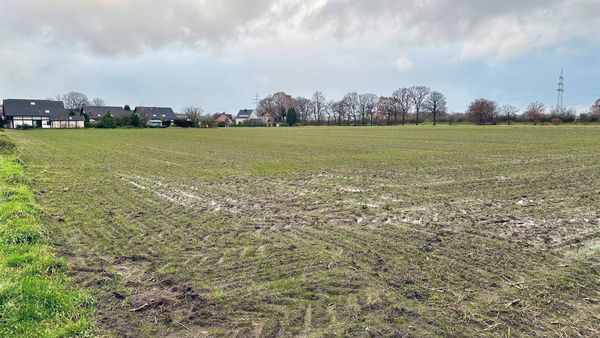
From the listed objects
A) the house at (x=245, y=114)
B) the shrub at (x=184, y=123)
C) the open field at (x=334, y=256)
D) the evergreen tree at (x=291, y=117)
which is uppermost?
the house at (x=245, y=114)

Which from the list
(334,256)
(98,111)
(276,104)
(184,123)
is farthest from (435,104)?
(334,256)

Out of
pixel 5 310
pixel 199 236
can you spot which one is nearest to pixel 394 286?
pixel 199 236

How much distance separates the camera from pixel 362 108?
130 metres

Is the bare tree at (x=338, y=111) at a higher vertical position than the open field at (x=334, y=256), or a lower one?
higher

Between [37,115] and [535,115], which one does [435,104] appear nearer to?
[535,115]

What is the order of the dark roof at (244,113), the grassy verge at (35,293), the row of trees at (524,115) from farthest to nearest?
the dark roof at (244,113) → the row of trees at (524,115) → the grassy verge at (35,293)

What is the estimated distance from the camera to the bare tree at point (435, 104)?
117m

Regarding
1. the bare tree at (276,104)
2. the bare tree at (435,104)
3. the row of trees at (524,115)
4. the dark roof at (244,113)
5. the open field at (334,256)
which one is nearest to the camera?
the open field at (334,256)

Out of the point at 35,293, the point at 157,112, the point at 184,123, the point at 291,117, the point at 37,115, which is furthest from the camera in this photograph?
the point at 157,112

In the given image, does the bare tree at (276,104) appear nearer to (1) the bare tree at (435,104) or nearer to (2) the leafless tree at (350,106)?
(2) the leafless tree at (350,106)

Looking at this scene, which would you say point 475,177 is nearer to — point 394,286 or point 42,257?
point 394,286

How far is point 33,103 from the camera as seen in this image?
92.4 m

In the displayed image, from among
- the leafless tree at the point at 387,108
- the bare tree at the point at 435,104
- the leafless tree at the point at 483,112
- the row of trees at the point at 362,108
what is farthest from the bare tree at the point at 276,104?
the leafless tree at the point at 483,112

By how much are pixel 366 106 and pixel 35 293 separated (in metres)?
130
